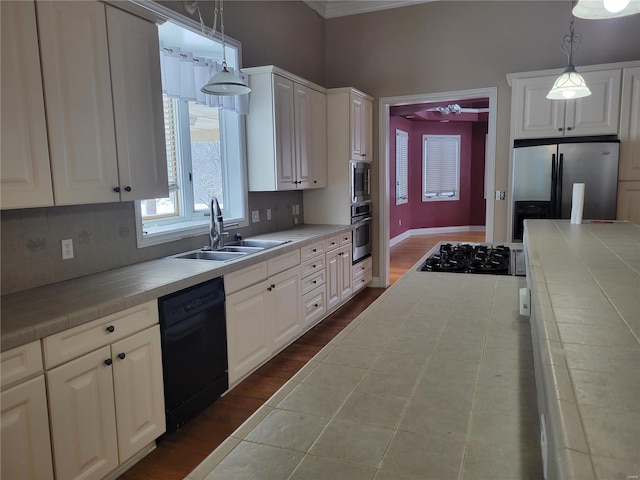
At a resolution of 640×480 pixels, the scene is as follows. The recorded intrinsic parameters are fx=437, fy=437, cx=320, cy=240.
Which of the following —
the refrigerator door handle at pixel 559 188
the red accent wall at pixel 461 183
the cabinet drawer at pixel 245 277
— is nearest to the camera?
the cabinet drawer at pixel 245 277

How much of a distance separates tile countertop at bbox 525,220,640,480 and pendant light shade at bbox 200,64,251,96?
199 centimetres

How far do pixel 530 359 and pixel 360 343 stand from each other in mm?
501

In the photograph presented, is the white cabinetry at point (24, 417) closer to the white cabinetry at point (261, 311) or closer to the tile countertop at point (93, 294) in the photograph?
the tile countertop at point (93, 294)

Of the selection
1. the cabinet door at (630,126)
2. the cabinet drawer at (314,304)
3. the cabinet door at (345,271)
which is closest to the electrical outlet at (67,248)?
the cabinet drawer at (314,304)

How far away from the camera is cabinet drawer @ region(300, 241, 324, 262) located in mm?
3742

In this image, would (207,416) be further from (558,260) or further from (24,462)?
(558,260)

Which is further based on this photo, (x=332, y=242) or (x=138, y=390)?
(x=332, y=242)

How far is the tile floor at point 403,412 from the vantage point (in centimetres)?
83

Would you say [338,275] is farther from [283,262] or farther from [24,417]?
[24,417]

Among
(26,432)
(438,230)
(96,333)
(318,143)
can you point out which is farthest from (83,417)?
(438,230)

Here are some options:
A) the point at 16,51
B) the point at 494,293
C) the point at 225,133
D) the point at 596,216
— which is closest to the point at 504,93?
the point at 596,216

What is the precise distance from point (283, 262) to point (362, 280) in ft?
7.08

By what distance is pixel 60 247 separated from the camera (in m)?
2.27

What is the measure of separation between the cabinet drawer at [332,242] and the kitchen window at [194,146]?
811mm
